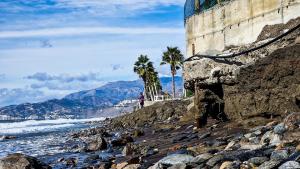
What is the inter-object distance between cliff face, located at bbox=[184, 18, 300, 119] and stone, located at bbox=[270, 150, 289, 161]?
5.37 m

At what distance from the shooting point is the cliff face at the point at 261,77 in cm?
1542

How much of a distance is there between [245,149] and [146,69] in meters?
81.3

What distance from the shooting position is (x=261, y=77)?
53.7ft

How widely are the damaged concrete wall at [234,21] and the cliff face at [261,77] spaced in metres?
0.94

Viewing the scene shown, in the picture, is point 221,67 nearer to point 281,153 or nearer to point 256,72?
point 256,72

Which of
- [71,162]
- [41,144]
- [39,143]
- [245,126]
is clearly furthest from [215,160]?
[39,143]

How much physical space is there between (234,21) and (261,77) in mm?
7278

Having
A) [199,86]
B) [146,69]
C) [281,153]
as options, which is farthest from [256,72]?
[146,69]

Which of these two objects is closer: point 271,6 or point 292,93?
point 292,93

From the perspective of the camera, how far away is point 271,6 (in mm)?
19594

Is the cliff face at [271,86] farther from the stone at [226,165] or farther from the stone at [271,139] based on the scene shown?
the stone at [226,165]

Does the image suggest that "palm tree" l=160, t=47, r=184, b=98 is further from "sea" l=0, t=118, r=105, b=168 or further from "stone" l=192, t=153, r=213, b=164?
"stone" l=192, t=153, r=213, b=164

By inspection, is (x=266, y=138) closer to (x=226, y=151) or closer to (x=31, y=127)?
(x=226, y=151)

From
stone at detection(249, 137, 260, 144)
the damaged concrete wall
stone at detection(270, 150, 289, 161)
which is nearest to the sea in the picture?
the damaged concrete wall
